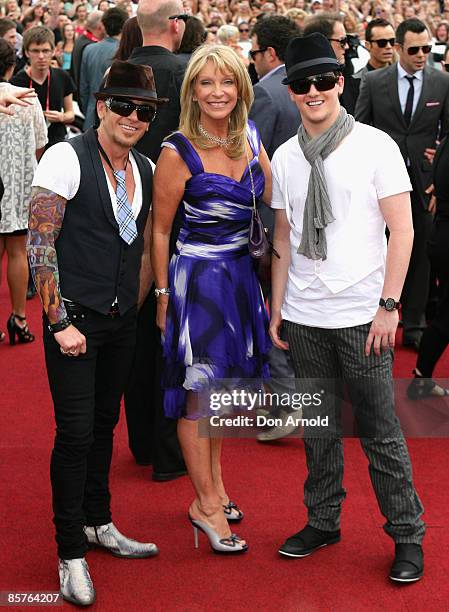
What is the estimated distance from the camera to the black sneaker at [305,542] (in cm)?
368

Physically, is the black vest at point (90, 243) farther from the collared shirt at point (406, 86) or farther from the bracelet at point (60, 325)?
the collared shirt at point (406, 86)

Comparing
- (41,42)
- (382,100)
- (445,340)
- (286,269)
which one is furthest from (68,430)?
(41,42)

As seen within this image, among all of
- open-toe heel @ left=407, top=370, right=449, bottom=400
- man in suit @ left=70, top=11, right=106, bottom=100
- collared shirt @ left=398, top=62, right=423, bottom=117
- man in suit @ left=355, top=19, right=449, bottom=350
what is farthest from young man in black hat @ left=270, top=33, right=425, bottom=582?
man in suit @ left=70, top=11, right=106, bottom=100

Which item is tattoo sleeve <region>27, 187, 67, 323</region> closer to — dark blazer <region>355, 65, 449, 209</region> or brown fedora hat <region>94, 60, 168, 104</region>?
brown fedora hat <region>94, 60, 168, 104</region>

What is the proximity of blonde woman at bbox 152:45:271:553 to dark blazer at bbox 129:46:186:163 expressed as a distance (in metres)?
0.70

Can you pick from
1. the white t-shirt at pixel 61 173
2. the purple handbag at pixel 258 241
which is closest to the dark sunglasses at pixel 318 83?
the purple handbag at pixel 258 241

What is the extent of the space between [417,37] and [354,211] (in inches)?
143

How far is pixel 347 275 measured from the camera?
3.33 meters

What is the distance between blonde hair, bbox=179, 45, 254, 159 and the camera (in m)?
3.50

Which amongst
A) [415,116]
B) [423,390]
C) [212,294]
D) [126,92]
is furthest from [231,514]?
[415,116]

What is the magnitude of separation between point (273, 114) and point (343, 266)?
1.71 m

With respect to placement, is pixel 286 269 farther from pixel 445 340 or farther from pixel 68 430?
pixel 445 340

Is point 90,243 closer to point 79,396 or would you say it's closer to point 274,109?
point 79,396

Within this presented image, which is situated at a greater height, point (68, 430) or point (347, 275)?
point (347, 275)
